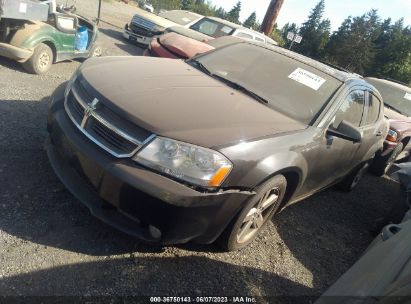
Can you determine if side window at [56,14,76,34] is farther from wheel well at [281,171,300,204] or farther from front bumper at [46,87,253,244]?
wheel well at [281,171,300,204]

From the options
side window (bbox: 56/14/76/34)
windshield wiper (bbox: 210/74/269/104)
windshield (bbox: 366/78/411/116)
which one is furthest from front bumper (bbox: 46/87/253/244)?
windshield (bbox: 366/78/411/116)

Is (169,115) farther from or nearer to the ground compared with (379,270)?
farther from the ground

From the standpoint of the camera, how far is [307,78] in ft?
13.0

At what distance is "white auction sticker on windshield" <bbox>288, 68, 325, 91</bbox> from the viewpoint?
3889 mm

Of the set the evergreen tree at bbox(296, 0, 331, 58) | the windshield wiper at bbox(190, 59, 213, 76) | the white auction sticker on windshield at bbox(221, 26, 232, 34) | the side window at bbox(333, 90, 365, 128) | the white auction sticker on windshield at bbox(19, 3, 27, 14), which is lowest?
the evergreen tree at bbox(296, 0, 331, 58)

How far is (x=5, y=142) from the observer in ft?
12.4

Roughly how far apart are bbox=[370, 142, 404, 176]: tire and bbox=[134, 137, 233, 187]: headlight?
5.09 meters

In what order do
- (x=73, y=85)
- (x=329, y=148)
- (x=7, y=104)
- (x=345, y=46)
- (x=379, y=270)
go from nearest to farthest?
1. (x=379, y=270)
2. (x=73, y=85)
3. (x=329, y=148)
4. (x=7, y=104)
5. (x=345, y=46)

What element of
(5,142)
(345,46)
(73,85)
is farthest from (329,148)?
(345,46)

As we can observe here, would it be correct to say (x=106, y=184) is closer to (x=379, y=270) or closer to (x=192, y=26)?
(x=379, y=270)

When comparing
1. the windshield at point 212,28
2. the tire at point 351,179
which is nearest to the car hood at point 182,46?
the tire at point 351,179

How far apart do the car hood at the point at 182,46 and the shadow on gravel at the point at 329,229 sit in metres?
3.24

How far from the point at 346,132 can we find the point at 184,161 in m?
1.73

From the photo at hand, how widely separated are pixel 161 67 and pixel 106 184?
5.12ft
